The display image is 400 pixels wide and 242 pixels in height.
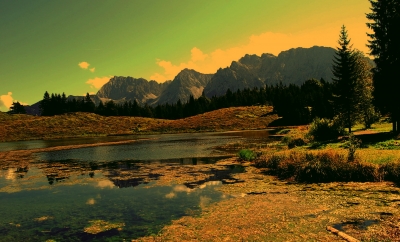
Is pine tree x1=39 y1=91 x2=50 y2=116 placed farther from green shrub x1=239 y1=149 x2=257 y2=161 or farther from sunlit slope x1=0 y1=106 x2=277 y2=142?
green shrub x1=239 y1=149 x2=257 y2=161

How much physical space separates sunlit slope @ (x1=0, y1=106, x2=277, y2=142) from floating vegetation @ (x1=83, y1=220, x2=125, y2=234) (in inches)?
3979

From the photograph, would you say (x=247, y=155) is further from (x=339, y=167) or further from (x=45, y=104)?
(x=45, y=104)

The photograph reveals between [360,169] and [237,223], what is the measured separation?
12.1 meters

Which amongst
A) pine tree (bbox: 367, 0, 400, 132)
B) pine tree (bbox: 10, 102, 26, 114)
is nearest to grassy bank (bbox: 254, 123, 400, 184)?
pine tree (bbox: 367, 0, 400, 132)

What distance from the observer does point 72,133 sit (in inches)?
4616

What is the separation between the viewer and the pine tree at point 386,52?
120 ft

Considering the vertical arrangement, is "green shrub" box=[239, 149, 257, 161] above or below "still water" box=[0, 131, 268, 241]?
above

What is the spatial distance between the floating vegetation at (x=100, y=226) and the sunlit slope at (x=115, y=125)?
10105cm

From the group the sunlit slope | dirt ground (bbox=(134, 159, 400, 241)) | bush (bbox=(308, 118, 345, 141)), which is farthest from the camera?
the sunlit slope

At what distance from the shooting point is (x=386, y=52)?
39062 millimetres

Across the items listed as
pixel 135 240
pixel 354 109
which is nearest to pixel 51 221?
pixel 135 240

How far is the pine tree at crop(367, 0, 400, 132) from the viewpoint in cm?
3669

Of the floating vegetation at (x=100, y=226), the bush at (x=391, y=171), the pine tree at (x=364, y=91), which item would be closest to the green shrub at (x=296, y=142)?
the bush at (x=391, y=171)

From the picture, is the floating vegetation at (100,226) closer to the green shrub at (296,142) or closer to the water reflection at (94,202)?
the water reflection at (94,202)
